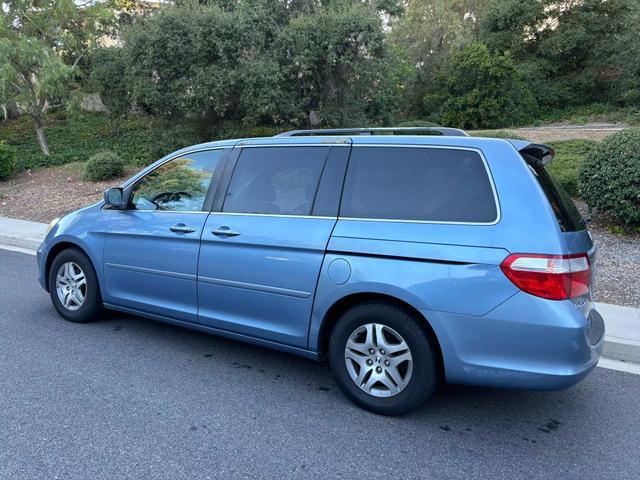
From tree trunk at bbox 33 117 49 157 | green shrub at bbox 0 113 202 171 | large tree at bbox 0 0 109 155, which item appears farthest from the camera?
tree trunk at bbox 33 117 49 157

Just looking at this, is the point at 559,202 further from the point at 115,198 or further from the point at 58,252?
the point at 58,252

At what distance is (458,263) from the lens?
306 cm

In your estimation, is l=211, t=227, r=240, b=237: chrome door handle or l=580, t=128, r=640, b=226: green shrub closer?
l=211, t=227, r=240, b=237: chrome door handle

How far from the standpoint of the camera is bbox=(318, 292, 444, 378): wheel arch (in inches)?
127

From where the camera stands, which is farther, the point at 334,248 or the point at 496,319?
the point at 334,248

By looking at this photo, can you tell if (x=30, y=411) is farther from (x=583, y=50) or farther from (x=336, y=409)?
(x=583, y=50)

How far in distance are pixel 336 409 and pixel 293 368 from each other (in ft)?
2.41

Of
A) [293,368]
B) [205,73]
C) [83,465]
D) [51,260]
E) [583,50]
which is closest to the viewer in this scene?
[83,465]

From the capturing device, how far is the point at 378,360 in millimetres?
3363

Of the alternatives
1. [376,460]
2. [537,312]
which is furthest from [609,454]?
[376,460]

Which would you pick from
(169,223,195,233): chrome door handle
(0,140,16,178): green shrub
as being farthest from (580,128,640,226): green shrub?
(0,140,16,178): green shrub

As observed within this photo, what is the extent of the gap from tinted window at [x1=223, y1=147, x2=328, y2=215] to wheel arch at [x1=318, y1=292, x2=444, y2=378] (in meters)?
0.69

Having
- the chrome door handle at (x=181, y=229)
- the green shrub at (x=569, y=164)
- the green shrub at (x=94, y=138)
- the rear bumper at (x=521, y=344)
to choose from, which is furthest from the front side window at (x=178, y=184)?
the green shrub at (x=94, y=138)

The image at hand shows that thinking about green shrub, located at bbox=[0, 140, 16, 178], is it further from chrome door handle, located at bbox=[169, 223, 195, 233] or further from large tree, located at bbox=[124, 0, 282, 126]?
chrome door handle, located at bbox=[169, 223, 195, 233]
